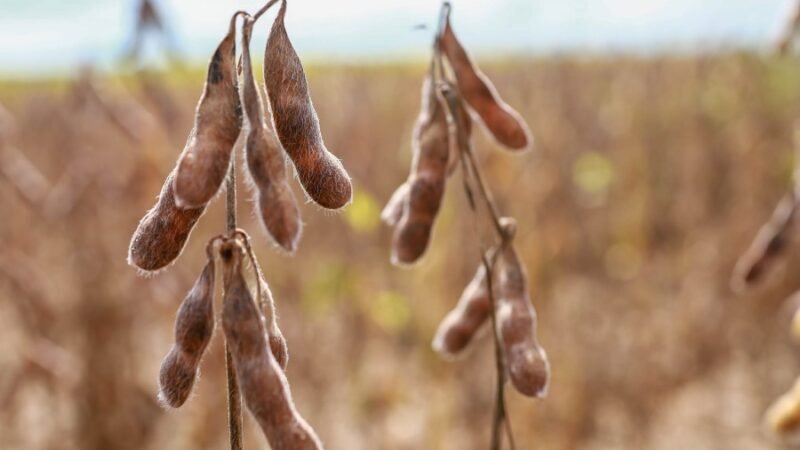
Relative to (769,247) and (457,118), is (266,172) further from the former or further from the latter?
(769,247)

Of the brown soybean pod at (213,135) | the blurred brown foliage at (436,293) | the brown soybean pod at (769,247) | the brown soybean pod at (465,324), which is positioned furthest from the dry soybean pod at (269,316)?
the blurred brown foliage at (436,293)

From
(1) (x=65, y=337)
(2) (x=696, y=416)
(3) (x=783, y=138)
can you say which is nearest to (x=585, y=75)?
(3) (x=783, y=138)

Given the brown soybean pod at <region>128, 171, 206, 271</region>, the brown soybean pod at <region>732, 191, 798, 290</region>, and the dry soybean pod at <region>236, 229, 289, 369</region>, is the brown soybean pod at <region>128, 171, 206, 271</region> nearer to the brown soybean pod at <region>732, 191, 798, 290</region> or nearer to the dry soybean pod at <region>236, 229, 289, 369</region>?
the dry soybean pod at <region>236, 229, 289, 369</region>

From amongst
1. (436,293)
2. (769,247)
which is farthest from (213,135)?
(436,293)

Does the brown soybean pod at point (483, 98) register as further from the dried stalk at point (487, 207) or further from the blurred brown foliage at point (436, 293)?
the blurred brown foliage at point (436, 293)

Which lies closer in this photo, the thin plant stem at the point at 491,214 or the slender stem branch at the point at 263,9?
the slender stem branch at the point at 263,9

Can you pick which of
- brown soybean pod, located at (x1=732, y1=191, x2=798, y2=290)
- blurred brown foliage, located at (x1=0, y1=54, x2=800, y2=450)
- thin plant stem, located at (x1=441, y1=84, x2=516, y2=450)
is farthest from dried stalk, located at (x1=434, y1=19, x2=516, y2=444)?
blurred brown foliage, located at (x1=0, y1=54, x2=800, y2=450)
